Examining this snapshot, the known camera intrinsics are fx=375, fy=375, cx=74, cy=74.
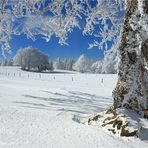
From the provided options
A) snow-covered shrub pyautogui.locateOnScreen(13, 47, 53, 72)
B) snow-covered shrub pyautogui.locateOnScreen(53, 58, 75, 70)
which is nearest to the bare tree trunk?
snow-covered shrub pyautogui.locateOnScreen(13, 47, 53, 72)

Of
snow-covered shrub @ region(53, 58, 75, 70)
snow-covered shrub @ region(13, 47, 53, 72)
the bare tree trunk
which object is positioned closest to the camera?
the bare tree trunk

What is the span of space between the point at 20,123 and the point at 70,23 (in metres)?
5.37

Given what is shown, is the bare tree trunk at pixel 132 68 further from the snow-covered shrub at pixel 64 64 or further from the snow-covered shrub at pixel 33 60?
the snow-covered shrub at pixel 64 64

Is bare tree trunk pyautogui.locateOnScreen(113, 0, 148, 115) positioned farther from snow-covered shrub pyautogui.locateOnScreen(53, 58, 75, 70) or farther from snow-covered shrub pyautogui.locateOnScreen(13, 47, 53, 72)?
snow-covered shrub pyautogui.locateOnScreen(53, 58, 75, 70)

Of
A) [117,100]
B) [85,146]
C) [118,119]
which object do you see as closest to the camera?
[85,146]

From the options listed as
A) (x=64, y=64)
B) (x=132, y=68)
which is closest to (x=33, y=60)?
(x=64, y=64)

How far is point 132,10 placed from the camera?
7.80 meters

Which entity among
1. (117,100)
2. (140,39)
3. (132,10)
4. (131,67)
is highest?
(132,10)

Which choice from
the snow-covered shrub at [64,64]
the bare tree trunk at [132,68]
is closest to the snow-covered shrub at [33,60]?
the snow-covered shrub at [64,64]

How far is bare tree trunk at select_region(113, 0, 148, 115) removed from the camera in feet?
24.6

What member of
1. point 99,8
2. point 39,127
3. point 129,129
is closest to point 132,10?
point 129,129

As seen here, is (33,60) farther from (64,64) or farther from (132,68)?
(132,68)

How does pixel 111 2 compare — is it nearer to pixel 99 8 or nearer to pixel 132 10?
pixel 99 8

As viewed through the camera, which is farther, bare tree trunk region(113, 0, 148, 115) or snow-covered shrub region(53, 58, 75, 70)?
snow-covered shrub region(53, 58, 75, 70)
